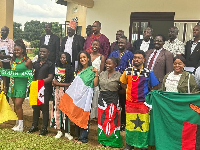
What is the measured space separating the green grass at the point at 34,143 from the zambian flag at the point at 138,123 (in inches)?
26.9

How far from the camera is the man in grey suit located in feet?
16.9

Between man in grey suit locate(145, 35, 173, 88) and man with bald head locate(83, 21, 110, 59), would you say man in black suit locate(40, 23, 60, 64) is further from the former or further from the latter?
man in grey suit locate(145, 35, 173, 88)

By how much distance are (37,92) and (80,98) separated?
0.98 metres

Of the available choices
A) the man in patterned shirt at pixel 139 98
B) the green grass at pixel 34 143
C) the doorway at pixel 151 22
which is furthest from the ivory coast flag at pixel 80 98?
the doorway at pixel 151 22

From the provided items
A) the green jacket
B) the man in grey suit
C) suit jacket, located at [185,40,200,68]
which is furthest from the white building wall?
the green jacket

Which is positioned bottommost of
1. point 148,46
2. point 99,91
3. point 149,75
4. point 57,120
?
point 57,120

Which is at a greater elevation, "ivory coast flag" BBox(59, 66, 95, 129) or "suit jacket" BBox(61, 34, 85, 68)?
"suit jacket" BBox(61, 34, 85, 68)

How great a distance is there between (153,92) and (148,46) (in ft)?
6.05

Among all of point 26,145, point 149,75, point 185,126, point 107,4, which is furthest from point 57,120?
point 107,4

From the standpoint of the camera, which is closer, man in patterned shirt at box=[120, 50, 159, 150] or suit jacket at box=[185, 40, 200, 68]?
man in patterned shirt at box=[120, 50, 159, 150]

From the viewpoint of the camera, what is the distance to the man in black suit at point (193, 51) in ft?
17.9

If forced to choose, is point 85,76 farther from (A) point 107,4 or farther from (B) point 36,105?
(A) point 107,4

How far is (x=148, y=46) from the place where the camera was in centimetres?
605

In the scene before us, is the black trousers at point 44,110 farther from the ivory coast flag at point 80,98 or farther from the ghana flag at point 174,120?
the ghana flag at point 174,120
